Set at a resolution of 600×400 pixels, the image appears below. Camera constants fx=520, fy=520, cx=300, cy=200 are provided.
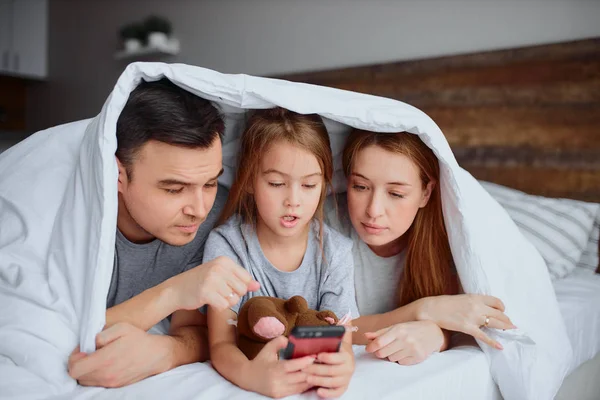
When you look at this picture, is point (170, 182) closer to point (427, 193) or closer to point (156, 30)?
point (427, 193)

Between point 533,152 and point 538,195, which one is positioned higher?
point 533,152

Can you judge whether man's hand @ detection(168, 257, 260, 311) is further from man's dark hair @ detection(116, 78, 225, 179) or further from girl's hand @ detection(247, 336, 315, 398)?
man's dark hair @ detection(116, 78, 225, 179)

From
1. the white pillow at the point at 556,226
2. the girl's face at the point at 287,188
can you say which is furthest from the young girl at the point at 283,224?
the white pillow at the point at 556,226

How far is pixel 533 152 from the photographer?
181 cm

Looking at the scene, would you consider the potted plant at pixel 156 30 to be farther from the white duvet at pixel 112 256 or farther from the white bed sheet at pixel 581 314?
the white bed sheet at pixel 581 314

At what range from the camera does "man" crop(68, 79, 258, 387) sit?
0.79m

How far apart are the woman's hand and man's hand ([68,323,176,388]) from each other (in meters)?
0.51

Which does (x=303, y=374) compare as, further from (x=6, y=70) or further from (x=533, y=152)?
(x=6, y=70)

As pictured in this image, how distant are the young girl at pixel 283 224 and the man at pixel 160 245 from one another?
0.29 feet

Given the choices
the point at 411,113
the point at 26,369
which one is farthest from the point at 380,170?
the point at 26,369

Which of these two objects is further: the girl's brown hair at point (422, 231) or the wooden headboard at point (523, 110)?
the wooden headboard at point (523, 110)

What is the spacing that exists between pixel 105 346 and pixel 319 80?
1.81 metres

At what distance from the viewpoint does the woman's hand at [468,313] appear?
97cm

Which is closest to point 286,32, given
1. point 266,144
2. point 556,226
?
point 556,226
